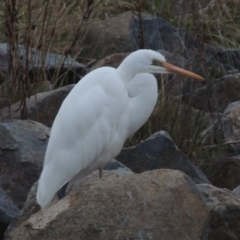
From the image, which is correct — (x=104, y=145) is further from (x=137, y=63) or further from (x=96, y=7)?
(x=96, y=7)

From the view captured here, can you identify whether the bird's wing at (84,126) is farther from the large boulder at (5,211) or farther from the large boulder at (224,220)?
the large boulder at (224,220)

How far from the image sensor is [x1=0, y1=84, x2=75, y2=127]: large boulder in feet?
22.0

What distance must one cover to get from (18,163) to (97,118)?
2.63 feet

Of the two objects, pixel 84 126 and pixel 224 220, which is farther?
pixel 84 126

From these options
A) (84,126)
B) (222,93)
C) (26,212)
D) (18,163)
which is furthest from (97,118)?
(222,93)

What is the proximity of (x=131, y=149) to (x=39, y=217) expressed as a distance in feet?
5.65

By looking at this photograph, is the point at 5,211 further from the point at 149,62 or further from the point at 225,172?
the point at 225,172

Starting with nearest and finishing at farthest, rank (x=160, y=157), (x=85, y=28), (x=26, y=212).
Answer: (x=26, y=212) < (x=160, y=157) < (x=85, y=28)

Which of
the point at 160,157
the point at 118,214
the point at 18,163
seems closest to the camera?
the point at 118,214

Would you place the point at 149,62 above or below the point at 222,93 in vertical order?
above

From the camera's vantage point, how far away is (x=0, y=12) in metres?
8.68

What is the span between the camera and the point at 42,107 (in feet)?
22.5

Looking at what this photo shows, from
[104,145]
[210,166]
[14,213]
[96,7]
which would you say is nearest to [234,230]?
[104,145]

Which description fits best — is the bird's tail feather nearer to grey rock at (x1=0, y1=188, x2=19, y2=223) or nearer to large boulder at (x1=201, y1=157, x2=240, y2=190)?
grey rock at (x1=0, y1=188, x2=19, y2=223)
